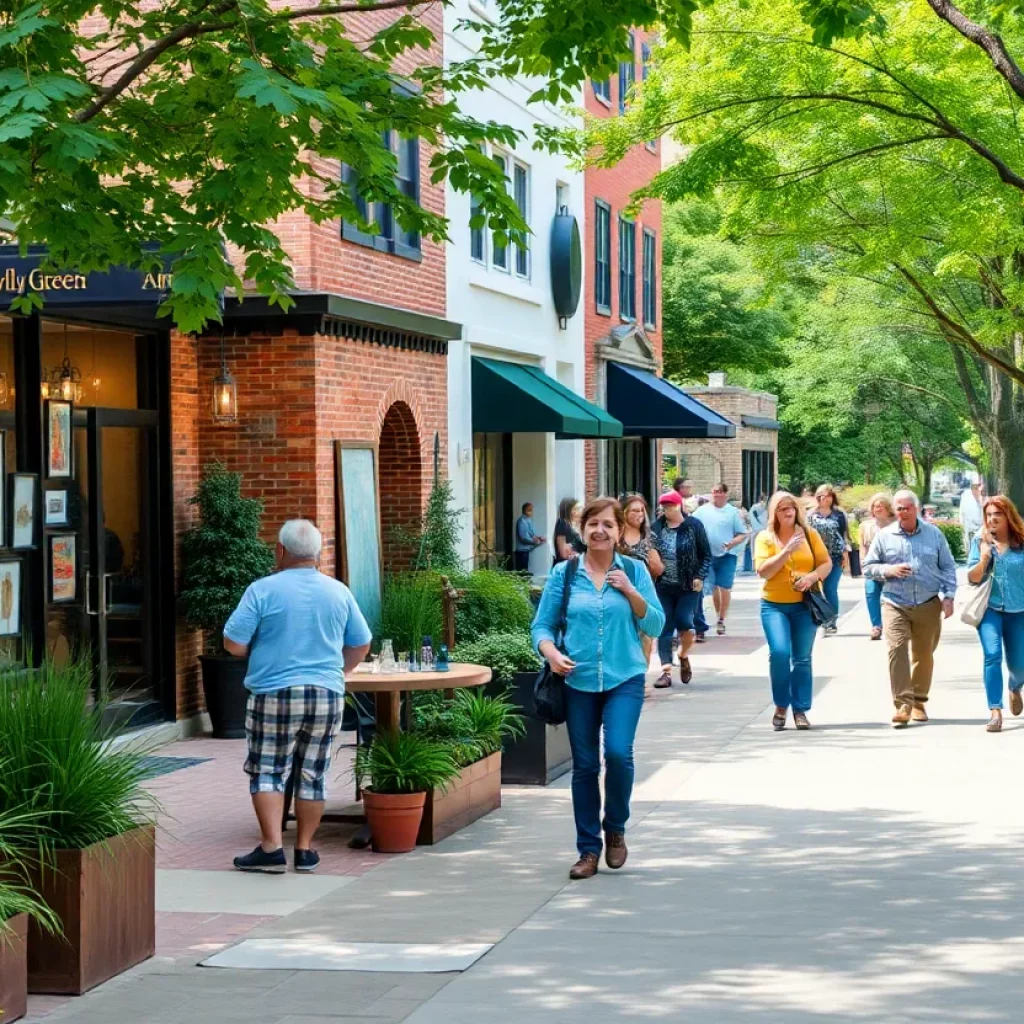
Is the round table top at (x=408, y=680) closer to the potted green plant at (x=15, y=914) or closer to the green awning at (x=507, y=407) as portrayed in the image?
the potted green plant at (x=15, y=914)

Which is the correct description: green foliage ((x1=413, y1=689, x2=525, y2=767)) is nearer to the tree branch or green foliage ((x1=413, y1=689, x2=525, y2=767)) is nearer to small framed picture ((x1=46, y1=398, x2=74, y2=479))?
small framed picture ((x1=46, y1=398, x2=74, y2=479))

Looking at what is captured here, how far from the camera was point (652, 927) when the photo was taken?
784 centimetres

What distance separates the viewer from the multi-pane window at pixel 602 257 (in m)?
27.7

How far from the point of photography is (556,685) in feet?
30.0

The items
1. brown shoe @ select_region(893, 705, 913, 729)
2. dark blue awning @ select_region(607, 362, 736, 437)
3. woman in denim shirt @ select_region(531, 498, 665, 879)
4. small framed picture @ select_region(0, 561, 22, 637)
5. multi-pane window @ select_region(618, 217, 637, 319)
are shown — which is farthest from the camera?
multi-pane window @ select_region(618, 217, 637, 319)

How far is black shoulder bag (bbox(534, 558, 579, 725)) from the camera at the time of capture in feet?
30.0

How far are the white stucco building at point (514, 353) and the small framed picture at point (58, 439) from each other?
20.9 feet

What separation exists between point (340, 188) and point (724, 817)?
4170mm

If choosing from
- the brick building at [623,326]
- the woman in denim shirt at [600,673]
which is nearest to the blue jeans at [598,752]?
the woman in denim shirt at [600,673]

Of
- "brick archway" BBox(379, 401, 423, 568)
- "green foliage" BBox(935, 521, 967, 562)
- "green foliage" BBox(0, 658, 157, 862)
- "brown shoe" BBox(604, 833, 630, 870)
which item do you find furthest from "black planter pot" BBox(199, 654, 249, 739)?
"green foliage" BBox(935, 521, 967, 562)

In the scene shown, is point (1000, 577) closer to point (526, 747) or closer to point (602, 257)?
point (526, 747)

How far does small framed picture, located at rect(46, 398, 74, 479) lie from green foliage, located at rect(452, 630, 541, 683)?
3.39 meters

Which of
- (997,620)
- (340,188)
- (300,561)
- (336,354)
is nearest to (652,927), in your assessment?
(300,561)

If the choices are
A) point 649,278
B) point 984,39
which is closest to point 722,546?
point 649,278
